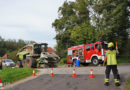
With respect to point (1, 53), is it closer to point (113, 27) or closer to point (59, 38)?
point (59, 38)

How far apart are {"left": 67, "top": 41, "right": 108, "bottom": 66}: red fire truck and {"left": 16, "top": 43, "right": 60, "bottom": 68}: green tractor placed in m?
4.00

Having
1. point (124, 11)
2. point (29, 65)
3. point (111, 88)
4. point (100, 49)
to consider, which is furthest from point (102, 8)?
point (111, 88)

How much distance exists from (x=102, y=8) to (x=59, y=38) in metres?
13.8

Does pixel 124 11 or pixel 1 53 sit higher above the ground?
pixel 124 11

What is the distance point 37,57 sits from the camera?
2144cm

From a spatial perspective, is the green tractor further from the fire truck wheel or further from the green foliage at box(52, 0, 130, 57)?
the green foliage at box(52, 0, 130, 57)

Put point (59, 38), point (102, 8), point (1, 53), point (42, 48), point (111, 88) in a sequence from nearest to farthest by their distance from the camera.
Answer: point (111, 88), point (42, 48), point (102, 8), point (59, 38), point (1, 53)

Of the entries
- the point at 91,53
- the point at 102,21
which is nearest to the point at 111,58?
the point at 91,53

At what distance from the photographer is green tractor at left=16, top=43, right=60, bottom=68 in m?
20.2

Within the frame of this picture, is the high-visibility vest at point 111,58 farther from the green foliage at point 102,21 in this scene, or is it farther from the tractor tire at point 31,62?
the green foliage at point 102,21

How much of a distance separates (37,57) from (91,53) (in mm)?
6489

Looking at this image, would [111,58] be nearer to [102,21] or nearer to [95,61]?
[95,61]

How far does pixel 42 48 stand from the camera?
2189 centimetres

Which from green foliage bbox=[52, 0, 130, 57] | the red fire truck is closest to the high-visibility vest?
the red fire truck
